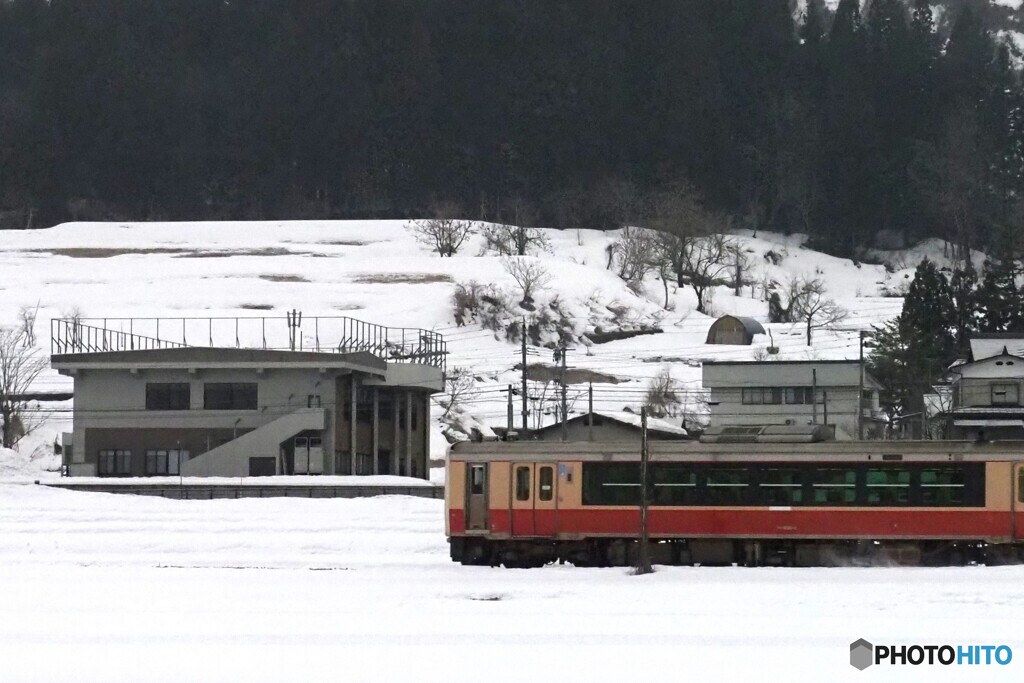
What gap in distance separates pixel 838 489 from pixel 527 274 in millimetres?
62871

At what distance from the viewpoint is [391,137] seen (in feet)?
486

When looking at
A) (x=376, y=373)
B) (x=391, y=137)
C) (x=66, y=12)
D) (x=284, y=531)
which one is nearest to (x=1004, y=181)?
(x=391, y=137)

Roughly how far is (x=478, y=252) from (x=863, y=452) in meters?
80.7

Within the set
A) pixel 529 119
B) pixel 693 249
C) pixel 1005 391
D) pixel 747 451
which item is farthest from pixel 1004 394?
pixel 529 119

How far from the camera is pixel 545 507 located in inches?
1096

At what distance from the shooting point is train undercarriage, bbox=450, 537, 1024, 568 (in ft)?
89.8

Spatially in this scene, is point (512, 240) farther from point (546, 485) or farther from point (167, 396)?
point (546, 485)

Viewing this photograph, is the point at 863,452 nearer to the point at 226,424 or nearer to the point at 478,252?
the point at 226,424

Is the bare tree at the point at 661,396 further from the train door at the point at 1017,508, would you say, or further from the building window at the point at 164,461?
the train door at the point at 1017,508

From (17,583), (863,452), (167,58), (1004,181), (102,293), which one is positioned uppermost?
(167,58)

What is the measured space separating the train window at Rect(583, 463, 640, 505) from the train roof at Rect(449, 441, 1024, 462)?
0.56ft

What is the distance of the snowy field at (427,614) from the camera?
52.4 ft

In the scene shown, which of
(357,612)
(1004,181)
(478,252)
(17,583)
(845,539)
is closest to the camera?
(357,612)

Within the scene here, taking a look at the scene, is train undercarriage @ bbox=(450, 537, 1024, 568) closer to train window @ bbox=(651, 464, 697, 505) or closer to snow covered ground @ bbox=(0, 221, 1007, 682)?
snow covered ground @ bbox=(0, 221, 1007, 682)
